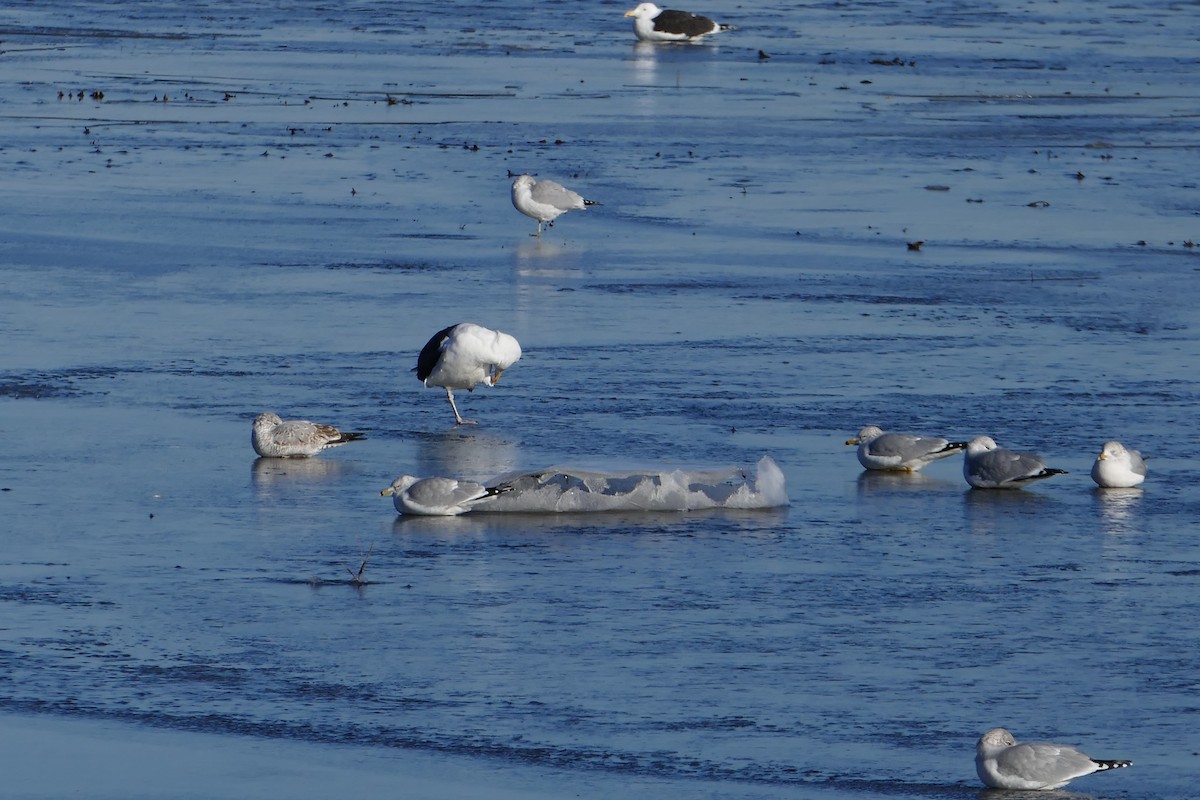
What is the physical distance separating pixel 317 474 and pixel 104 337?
120 inches

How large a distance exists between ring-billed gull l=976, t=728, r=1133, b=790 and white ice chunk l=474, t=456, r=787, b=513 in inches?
131

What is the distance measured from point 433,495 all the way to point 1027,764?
3703 mm

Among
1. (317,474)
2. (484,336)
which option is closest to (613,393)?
(484,336)

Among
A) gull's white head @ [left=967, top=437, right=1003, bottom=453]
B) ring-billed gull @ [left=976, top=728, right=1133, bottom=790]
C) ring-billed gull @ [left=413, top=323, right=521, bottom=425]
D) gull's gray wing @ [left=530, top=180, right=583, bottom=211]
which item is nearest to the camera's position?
ring-billed gull @ [left=976, top=728, right=1133, bottom=790]

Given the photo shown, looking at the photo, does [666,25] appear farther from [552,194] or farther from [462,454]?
[462,454]

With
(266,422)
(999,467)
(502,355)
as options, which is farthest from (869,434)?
(266,422)

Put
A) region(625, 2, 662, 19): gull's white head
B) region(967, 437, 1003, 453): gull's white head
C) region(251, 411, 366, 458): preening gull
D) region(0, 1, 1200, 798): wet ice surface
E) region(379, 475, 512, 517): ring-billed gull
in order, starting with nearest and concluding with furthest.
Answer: region(0, 1, 1200, 798): wet ice surface → region(379, 475, 512, 517): ring-billed gull → region(967, 437, 1003, 453): gull's white head → region(251, 411, 366, 458): preening gull → region(625, 2, 662, 19): gull's white head

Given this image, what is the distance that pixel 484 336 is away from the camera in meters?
11.7

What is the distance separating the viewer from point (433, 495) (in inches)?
386

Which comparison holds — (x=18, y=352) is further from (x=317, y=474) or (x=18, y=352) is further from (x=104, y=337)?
(x=317, y=474)

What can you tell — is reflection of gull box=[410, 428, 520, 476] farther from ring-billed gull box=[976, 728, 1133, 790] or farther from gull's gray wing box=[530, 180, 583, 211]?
gull's gray wing box=[530, 180, 583, 211]

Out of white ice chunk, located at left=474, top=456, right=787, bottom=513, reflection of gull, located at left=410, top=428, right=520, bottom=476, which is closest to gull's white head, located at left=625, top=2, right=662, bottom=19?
reflection of gull, located at left=410, top=428, right=520, bottom=476

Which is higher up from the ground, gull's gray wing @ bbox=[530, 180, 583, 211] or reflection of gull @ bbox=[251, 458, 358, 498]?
gull's gray wing @ bbox=[530, 180, 583, 211]

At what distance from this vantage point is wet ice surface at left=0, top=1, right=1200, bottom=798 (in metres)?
7.53
